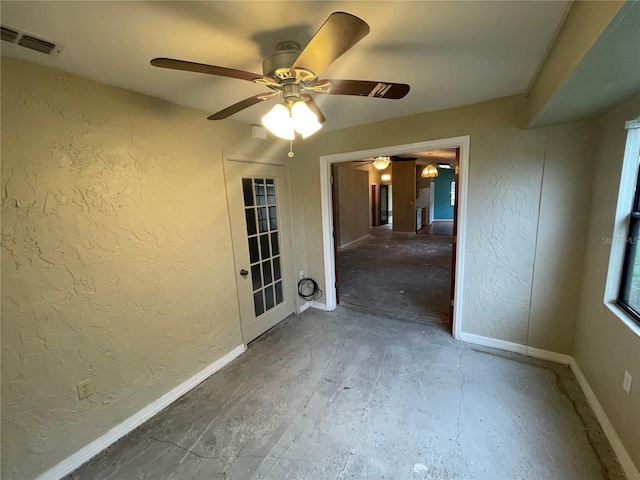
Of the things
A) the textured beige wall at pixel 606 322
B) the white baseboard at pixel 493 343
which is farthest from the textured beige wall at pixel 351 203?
the textured beige wall at pixel 606 322

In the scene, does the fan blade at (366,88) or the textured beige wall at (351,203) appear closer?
the fan blade at (366,88)

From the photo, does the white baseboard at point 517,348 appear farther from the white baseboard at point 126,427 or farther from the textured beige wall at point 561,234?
the white baseboard at point 126,427

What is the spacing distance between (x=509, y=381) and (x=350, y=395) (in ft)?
4.31

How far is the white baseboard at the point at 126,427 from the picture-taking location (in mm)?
1539

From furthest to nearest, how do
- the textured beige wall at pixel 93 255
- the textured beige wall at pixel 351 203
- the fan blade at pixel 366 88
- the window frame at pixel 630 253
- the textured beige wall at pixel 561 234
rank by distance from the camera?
the textured beige wall at pixel 351 203 < the textured beige wall at pixel 561 234 < the window frame at pixel 630 253 < the textured beige wall at pixel 93 255 < the fan blade at pixel 366 88

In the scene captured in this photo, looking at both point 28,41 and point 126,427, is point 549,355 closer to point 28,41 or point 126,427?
point 126,427

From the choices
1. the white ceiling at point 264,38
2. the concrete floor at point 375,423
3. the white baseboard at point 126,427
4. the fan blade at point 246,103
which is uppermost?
the white ceiling at point 264,38

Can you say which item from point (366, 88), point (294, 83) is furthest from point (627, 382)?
point (294, 83)

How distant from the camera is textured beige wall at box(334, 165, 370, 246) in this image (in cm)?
745

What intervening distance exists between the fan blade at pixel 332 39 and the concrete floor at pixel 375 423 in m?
2.11

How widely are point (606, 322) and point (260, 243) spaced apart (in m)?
2.91

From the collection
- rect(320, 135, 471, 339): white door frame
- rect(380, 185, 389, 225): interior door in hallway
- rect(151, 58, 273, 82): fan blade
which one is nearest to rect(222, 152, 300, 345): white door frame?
rect(320, 135, 471, 339): white door frame

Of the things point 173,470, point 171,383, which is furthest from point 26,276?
point 173,470

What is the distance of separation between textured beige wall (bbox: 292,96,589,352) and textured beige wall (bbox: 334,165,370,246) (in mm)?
4730
